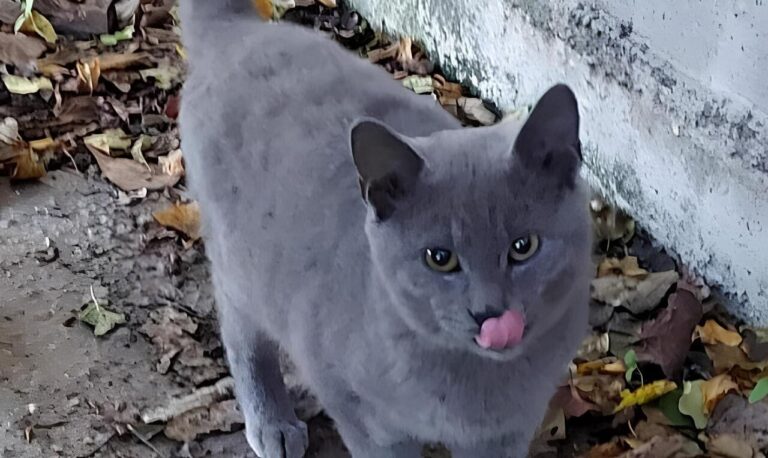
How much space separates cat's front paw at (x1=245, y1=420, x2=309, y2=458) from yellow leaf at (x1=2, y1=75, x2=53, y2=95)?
4.28ft

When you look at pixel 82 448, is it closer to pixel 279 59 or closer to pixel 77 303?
pixel 77 303

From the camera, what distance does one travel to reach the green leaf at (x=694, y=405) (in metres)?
1.81

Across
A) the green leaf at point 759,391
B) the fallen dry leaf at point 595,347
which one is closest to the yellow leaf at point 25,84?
the fallen dry leaf at point 595,347

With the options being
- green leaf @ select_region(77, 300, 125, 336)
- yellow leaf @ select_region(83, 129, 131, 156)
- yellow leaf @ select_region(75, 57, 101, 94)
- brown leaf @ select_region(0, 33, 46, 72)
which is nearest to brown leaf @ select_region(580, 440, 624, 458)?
green leaf @ select_region(77, 300, 125, 336)

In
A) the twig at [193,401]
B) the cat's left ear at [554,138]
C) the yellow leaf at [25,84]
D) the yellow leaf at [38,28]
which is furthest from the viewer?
the yellow leaf at [38,28]

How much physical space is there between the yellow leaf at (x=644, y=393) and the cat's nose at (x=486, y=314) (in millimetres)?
739

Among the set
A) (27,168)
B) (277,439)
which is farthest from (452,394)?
(27,168)

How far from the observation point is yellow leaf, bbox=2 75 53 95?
2.70 meters

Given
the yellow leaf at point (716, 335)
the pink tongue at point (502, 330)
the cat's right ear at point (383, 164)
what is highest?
the cat's right ear at point (383, 164)

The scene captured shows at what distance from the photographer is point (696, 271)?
2.09m

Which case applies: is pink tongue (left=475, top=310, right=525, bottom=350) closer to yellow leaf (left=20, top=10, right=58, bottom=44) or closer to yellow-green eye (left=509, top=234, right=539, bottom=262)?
yellow-green eye (left=509, top=234, right=539, bottom=262)

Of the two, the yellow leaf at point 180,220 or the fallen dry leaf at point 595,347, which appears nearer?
the fallen dry leaf at point 595,347

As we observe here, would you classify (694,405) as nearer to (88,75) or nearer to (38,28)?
(88,75)

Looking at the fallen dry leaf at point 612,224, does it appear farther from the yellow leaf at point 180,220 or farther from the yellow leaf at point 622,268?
the yellow leaf at point 180,220
